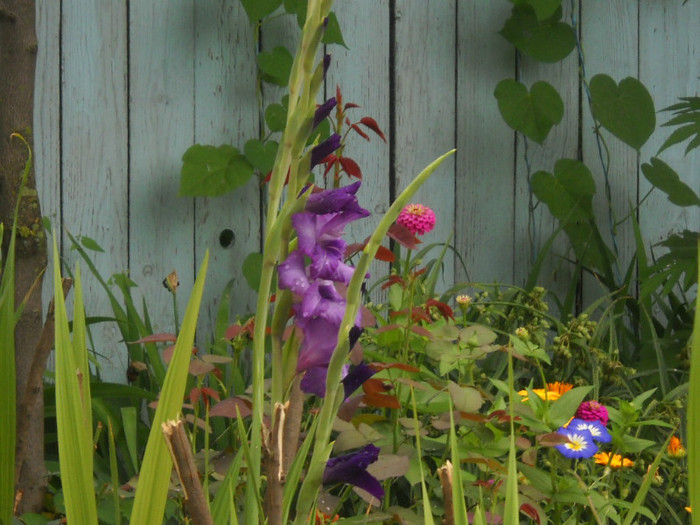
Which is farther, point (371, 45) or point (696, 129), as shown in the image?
point (371, 45)

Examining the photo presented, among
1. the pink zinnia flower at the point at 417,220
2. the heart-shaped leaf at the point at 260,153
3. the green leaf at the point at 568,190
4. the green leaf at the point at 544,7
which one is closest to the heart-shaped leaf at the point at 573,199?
the green leaf at the point at 568,190

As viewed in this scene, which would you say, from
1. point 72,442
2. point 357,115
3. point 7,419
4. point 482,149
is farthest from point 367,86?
point 72,442

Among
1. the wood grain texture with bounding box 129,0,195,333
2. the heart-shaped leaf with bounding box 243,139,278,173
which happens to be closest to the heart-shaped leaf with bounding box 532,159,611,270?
the heart-shaped leaf with bounding box 243,139,278,173

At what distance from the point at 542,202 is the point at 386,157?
1.43 feet

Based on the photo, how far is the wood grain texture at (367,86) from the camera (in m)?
2.20

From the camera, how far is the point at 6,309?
2.32 ft

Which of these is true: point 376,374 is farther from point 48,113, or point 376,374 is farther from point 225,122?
point 48,113

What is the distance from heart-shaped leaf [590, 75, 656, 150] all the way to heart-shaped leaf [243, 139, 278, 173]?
830 millimetres

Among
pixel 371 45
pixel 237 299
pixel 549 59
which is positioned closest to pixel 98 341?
pixel 237 299

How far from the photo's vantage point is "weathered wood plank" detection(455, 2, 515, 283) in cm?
231

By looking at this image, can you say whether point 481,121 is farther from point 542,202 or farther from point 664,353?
point 664,353

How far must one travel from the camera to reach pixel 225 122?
6.97 ft

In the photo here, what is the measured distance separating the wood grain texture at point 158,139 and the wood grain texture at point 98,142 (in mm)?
25

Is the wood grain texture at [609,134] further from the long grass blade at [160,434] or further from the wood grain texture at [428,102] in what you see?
the long grass blade at [160,434]
